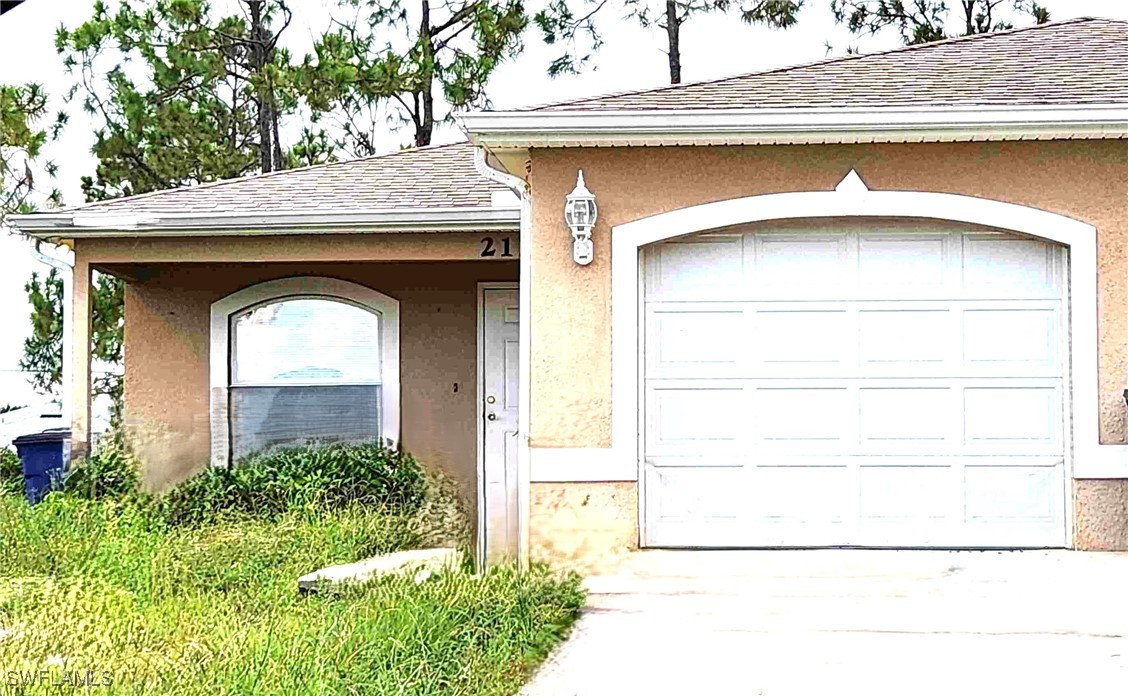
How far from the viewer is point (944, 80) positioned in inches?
330

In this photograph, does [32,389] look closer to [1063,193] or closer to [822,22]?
[822,22]

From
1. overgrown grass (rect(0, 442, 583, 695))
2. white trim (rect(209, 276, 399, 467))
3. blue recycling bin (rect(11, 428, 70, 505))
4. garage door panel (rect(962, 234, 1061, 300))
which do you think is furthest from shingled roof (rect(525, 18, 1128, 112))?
blue recycling bin (rect(11, 428, 70, 505))

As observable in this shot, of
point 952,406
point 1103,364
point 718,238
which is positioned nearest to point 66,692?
point 718,238

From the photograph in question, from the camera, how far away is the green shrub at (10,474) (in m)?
10.4

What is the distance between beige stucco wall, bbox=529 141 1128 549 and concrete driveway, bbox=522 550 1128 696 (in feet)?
2.68

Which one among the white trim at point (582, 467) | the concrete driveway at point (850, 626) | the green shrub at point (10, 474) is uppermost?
the white trim at point (582, 467)

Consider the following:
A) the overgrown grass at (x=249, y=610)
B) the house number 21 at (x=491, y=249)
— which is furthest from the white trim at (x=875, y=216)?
the house number 21 at (x=491, y=249)

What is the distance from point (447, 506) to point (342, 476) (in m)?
0.89

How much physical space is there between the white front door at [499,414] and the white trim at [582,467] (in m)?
2.99

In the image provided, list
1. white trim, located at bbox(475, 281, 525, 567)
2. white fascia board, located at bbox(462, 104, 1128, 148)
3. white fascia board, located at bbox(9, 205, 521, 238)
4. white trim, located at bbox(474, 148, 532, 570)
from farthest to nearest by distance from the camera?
white trim, located at bbox(475, 281, 525, 567)
white fascia board, located at bbox(9, 205, 521, 238)
white trim, located at bbox(474, 148, 532, 570)
white fascia board, located at bbox(462, 104, 1128, 148)

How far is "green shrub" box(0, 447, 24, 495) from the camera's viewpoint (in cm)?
1039

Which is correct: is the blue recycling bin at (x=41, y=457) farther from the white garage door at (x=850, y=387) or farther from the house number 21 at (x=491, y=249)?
the white garage door at (x=850, y=387)

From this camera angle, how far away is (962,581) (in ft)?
22.7

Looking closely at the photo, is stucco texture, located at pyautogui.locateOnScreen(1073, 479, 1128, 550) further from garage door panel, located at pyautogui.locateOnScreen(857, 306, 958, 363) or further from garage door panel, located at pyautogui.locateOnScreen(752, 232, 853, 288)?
garage door panel, located at pyautogui.locateOnScreen(752, 232, 853, 288)
